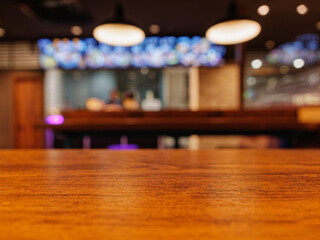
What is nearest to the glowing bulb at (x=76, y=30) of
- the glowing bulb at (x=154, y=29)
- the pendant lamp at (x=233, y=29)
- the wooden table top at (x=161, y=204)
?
the glowing bulb at (x=154, y=29)

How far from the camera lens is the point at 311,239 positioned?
7.6 inches

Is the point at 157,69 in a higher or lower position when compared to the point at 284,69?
lower

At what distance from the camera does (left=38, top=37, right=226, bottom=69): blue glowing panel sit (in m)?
5.97

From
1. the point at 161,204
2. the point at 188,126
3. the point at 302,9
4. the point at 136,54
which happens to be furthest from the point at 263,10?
the point at 161,204

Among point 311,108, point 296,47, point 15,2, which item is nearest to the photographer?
point 15,2

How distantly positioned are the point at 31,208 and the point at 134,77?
7725 millimetres

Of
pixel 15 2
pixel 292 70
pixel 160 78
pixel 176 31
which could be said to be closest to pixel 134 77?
pixel 160 78

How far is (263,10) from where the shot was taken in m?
4.86

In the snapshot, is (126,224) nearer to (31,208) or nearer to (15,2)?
(31,208)

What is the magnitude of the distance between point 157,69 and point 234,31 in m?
3.39

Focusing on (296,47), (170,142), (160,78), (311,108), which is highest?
(296,47)

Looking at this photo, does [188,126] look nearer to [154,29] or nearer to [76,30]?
[154,29]

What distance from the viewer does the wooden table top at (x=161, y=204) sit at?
0.20 meters

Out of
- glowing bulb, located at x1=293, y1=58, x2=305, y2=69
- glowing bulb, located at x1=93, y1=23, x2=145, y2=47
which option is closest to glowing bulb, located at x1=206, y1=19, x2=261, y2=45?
glowing bulb, located at x1=93, y1=23, x2=145, y2=47
